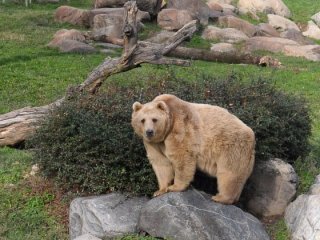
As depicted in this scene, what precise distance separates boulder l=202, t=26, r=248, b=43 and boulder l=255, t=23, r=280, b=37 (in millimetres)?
1779

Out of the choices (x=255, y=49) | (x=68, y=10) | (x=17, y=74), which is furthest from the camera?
(x=68, y=10)

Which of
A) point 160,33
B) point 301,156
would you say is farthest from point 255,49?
point 301,156

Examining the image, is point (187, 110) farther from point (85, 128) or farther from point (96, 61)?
point (96, 61)

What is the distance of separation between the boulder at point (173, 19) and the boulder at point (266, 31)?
11.3ft

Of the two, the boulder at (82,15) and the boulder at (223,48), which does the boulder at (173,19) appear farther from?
the boulder at (223,48)

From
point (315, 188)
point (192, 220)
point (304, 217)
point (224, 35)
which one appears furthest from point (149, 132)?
point (224, 35)

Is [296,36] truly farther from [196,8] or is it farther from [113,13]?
[113,13]

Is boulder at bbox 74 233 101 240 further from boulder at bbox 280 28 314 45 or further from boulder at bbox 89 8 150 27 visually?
boulder at bbox 280 28 314 45

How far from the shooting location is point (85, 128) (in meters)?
9.03

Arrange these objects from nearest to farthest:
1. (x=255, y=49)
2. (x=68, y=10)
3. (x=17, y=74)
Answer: (x=17, y=74) < (x=255, y=49) < (x=68, y=10)

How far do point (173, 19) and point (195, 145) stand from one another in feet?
62.8

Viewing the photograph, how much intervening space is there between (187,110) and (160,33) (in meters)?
17.6

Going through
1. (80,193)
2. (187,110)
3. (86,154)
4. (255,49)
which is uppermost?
(187,110)

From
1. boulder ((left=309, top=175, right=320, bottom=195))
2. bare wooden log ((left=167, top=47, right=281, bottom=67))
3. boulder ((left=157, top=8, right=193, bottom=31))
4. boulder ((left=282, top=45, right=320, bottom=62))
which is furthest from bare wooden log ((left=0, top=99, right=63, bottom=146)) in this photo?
boulder ((left=157, top=8, right=193, bottom=31))
